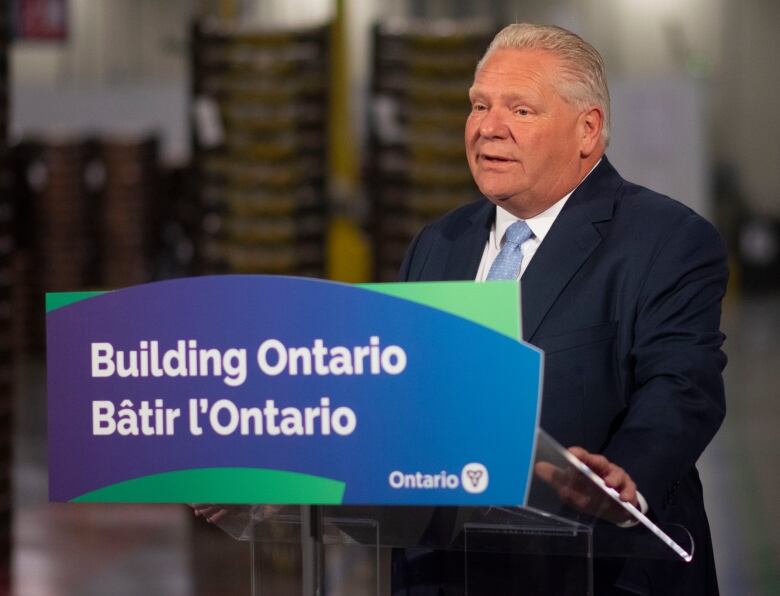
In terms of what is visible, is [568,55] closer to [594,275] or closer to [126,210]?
[594,275]

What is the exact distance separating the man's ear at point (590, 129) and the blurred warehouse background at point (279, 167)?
0.74m

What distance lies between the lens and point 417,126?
618 centimetres

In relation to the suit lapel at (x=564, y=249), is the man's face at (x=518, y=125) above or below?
above

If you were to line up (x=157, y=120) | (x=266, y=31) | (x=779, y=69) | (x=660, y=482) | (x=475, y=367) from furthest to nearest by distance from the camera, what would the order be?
1. (x=779, y=69)
2. (x=157, y=120)
3. (x=266, y=31)
4. (x=660, y=482)
5. (x=475, y=367)

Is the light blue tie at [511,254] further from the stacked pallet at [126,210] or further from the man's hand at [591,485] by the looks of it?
the stacked pallet at [126,210]

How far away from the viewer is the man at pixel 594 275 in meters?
1.79

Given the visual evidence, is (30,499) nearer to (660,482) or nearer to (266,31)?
(266,31)

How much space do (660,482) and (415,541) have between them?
32 cm

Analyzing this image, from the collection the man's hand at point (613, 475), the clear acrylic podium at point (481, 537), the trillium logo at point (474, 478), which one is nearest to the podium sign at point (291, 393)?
the trillium logo at point (474, 478)

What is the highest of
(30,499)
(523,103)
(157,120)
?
(523,103)

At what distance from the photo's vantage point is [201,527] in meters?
6.35

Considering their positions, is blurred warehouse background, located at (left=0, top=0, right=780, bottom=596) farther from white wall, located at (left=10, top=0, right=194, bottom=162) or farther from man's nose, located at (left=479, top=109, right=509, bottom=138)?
man's nose, located at (left=479, top=109, right=509, bottom=138)

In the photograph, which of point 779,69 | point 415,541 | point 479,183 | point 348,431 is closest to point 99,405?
point 348,431

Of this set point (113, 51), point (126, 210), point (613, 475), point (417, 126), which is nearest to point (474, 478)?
point (613, 475)
